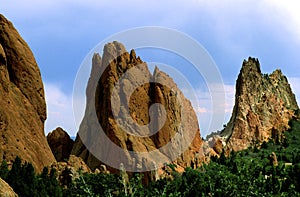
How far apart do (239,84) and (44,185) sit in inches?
3005

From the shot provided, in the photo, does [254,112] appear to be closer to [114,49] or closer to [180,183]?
[114,49]

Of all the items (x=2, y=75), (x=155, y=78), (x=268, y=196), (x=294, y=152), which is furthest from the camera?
(x=294, y=152)

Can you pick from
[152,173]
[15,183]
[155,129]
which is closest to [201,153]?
[155,129]

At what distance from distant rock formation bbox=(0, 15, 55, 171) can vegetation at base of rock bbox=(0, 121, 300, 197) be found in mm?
2183

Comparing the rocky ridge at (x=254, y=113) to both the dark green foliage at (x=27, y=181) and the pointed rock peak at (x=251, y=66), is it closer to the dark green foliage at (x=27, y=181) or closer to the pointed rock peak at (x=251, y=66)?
the pointed rock peak at (x=251, y=66)

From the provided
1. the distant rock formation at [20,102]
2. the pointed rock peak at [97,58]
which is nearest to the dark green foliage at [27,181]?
the distant rock formation at [20,102]

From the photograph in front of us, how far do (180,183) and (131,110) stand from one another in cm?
1220

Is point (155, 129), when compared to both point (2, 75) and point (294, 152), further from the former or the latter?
point (294, 152)

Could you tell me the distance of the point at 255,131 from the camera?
105m

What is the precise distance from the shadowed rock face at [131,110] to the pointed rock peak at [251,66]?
4579 cm

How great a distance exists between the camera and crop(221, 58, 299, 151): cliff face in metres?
104

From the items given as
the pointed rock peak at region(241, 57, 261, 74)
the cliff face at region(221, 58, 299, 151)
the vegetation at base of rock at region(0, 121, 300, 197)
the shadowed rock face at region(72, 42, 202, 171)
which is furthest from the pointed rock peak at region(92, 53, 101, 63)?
the pointed rock peak at region(241, 57, 261, 74)

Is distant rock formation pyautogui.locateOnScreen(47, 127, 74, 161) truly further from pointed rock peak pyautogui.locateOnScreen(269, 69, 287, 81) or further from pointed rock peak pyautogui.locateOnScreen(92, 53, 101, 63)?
pointed rock peak pyautogui.locateOnScreen(269, 69, 287, 81)

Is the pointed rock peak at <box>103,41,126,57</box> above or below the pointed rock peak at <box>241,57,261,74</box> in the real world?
below
